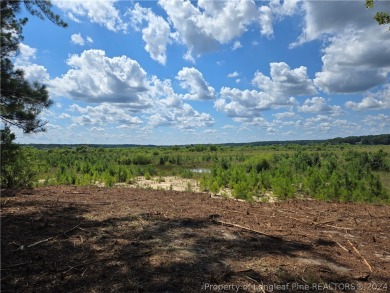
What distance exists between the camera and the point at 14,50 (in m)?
6.80

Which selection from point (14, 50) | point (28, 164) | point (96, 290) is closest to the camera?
point (96, 290)

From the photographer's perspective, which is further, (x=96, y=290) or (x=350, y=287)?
(x=350, y=287)

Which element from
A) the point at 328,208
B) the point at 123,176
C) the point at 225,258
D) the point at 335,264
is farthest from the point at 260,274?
the point at 123,176

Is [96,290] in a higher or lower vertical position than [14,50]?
lower

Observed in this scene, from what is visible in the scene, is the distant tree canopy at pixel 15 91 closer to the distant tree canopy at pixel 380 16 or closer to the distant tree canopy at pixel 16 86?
the distant tree canopy at pixel 16 86

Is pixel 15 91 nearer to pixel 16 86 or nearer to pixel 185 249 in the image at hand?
pixel 16 86

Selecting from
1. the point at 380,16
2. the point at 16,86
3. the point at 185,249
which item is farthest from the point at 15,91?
the point at 380,16

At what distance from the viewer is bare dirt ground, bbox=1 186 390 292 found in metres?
3.61

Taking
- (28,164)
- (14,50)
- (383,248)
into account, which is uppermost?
(14,50)

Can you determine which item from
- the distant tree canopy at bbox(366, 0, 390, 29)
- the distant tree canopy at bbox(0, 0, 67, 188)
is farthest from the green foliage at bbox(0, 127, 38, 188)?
the distant tree canopy at bbox(366, 0, 390, 29)

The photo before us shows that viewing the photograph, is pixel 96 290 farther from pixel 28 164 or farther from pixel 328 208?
pixel 28 164

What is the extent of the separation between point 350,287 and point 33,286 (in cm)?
359

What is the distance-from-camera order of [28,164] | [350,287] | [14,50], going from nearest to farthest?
[350,287] → [14,50] → [28,164]

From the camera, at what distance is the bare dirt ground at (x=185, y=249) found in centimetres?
361
